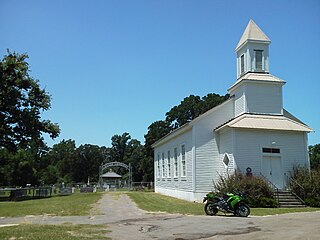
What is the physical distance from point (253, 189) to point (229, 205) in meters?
4.72

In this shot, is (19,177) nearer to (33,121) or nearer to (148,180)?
(148,180)

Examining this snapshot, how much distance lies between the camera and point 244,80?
26.5 metres

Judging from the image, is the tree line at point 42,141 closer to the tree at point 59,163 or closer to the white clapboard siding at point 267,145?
the tree at point 59,163

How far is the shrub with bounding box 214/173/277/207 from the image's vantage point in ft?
69.5

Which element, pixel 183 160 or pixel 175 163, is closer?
pixel 183 160

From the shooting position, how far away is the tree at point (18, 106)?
34094 millimetres

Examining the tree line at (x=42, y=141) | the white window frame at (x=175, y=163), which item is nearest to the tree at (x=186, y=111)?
the tree line at (x=42, y=141)

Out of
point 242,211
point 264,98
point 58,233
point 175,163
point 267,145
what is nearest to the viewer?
point 58,233

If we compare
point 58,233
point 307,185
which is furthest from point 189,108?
point 58,233

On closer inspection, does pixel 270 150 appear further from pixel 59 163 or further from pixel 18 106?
pixel 59 163

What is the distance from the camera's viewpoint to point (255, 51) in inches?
1117

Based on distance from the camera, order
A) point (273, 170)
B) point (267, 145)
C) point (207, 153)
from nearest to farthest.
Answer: point (273, 170)
point (267, 145)
point (207, 153)

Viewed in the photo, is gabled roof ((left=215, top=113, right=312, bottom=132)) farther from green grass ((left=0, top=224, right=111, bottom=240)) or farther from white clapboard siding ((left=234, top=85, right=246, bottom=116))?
green grass ((left=0, top=224, right=111, bottom=240))

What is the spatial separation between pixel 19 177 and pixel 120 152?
5305cm
